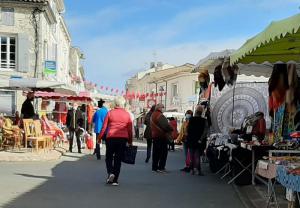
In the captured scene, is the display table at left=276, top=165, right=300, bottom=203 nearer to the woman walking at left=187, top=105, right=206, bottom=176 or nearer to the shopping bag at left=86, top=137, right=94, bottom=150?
the woman walking at left=187, top=105, right=206, bottom=176

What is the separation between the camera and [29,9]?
2909 cm

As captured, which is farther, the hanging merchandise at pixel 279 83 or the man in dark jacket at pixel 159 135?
the man in dark jacket at pixel 159 135

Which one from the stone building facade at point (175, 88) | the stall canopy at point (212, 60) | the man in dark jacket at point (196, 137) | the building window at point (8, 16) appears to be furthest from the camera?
the stone building facade at point (175, 88)

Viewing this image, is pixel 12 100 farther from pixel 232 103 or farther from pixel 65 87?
pixel 232 103

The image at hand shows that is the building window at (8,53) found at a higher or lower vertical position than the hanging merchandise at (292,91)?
higher

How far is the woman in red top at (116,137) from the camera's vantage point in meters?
9.62

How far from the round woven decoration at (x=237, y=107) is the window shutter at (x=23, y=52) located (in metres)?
17.0

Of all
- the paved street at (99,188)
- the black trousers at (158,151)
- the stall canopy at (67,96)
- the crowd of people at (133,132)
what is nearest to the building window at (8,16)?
the stall canopy at (67,96)

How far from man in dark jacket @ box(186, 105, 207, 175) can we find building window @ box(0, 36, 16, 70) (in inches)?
766

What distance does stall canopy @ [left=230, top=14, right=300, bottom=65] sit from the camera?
570 centimetres

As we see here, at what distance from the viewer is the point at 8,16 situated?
2878 centimetres

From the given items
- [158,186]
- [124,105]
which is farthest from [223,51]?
[158,186]

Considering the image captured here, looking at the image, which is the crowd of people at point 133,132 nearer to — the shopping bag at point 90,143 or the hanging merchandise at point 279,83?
the shopping bag at point 90,143

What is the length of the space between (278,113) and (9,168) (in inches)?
259
